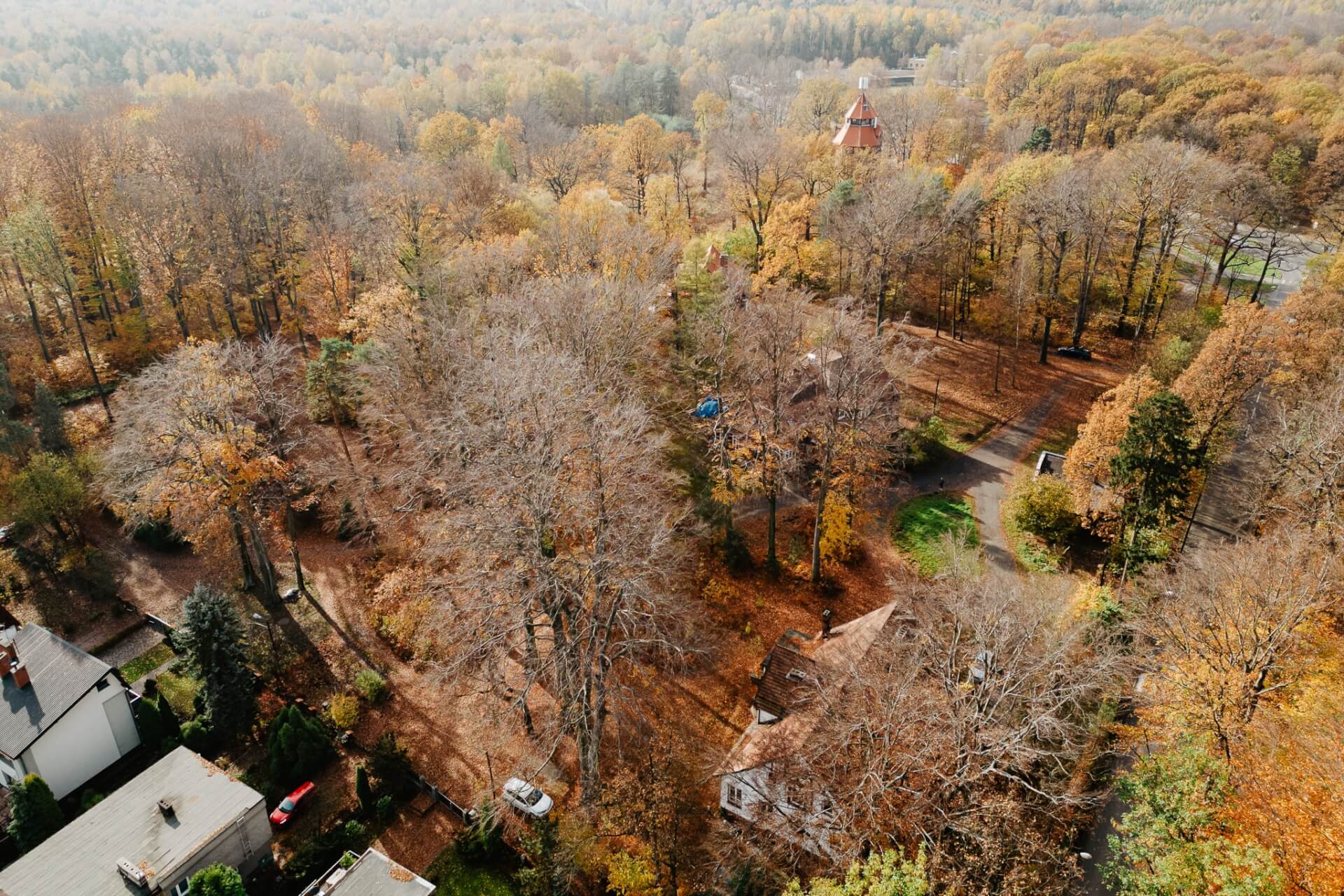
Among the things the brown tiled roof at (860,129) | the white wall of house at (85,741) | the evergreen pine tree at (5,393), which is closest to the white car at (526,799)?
the white wall of house at (85,741)

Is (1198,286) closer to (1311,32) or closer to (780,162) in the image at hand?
(780,162)

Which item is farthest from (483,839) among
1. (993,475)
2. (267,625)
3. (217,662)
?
(993,475)

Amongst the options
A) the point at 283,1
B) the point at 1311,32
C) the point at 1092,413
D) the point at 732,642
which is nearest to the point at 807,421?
the point at 732,642

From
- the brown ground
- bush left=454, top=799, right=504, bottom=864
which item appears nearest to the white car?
bush left=454, top=799, right=504, bottom=864

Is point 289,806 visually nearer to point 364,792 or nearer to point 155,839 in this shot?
point 364,792

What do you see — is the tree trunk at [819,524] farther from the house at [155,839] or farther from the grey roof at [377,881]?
the house at [155,839]

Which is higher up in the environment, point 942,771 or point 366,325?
point 366,325
